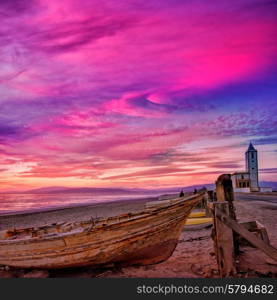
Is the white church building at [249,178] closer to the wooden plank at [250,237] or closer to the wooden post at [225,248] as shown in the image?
the wooden plank at [250,237]

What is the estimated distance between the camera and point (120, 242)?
6035 millimetres

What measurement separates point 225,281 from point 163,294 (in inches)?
38.0

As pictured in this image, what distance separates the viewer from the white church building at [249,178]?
45250 millimetres

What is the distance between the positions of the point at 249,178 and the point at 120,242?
160 feet

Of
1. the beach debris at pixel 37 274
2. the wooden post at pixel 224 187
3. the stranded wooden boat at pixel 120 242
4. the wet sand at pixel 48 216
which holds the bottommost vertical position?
the wet sand at pixel 48 216

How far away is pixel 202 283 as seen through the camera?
15.5 feet

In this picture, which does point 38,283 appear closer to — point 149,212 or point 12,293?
point 12,293

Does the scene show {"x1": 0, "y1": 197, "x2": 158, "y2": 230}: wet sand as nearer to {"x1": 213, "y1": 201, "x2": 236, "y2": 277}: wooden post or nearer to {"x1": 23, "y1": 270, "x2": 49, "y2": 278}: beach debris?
{"x1": 23, "y1": 270, "x2": 49, "y2": 278}: beach debris

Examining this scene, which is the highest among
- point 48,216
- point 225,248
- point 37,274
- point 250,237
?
point 250,237

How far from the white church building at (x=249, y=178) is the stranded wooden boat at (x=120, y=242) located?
39.9m

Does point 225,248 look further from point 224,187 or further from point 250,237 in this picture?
point 224,187

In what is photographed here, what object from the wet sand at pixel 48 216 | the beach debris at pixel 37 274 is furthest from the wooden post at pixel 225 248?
the wet sand at pixel 48 216

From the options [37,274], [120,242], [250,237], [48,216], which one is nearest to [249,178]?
[48,216]

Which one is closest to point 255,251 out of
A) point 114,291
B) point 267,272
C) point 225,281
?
point 267,272
